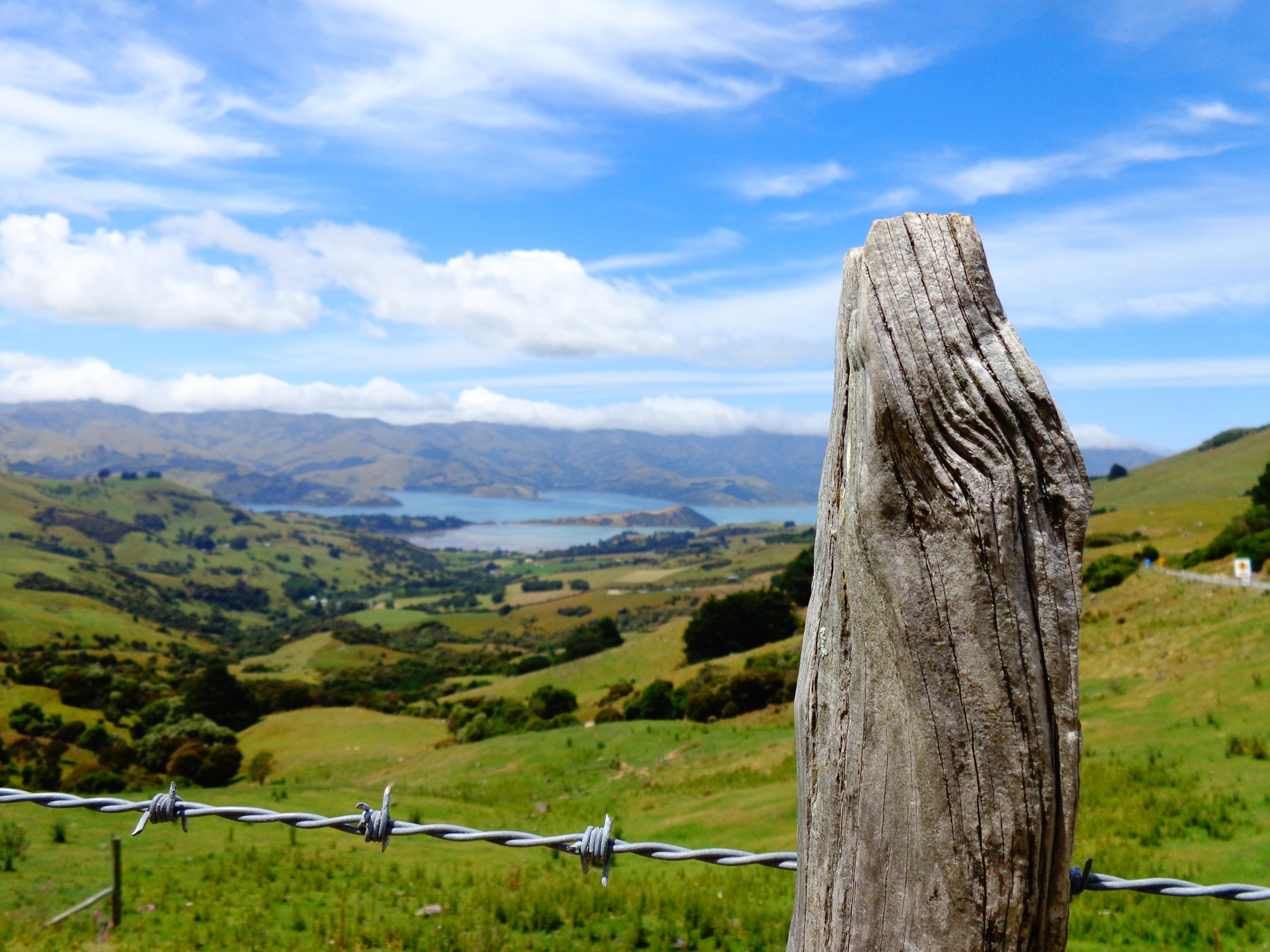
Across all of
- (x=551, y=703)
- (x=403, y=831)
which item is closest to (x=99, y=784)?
(x=551, y=703)

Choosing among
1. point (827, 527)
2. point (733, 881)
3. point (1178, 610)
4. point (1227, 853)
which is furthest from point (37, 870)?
point (1178, 610)

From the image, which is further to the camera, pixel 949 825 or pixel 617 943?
pixel 617 943

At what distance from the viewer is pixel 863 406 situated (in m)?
1.98

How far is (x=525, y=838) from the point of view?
11.3 feet

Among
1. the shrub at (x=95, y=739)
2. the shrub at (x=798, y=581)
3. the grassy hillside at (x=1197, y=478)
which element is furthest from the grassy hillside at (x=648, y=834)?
the grassy hillside at (x=1197, y=478)

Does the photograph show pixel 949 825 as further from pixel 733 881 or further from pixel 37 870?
pixel 37 870

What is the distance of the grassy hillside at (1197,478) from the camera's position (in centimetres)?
10031

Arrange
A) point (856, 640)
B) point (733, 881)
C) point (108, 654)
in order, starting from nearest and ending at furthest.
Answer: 1. point (856, 640)
2. point (733, 881)
3. point (108, 654)

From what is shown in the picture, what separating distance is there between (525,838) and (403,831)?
573 millimetres

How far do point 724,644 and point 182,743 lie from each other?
3177cm

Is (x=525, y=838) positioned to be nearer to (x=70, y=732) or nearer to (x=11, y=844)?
(x=11, y=844)

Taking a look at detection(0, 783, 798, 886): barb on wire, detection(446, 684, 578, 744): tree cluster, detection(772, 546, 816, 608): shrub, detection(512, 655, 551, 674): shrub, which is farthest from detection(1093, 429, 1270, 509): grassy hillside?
detection(0, 783, 798, 886): barb on wire

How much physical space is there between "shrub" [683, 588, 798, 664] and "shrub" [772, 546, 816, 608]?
4.48 metres

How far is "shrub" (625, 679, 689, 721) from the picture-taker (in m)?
36.0
